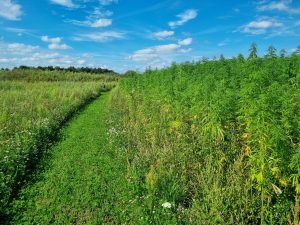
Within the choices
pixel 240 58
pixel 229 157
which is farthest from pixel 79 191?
pixel 240 58

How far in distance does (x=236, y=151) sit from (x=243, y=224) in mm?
1584

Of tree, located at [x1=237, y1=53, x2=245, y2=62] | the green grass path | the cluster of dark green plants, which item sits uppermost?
tree, located at [x1=237, y1=53, x2=245, y2=62]

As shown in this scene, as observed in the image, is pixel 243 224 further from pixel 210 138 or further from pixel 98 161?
pixel 98 161

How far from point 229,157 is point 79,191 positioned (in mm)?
3502

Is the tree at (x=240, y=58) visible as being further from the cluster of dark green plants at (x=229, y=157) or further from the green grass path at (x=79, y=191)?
the green grass path at (x=79, y=191)

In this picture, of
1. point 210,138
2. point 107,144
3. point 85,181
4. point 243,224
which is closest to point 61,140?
point 107,144

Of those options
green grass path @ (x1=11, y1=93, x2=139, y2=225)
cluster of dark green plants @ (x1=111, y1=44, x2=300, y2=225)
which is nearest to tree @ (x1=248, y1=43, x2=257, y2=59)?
cluster of dark green plants @ (x1=111, y1=44, x2=300, y2=225)

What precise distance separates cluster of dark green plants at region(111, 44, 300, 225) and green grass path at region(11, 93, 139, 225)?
51cm

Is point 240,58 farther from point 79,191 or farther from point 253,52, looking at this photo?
point 79,191

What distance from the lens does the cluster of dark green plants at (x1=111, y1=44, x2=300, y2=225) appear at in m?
4.77

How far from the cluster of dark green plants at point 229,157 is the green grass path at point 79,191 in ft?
1.66

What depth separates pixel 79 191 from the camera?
736 cm

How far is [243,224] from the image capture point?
5.09 metres

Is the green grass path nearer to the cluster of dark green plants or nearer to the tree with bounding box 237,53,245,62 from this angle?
the cluster of dark green plants
